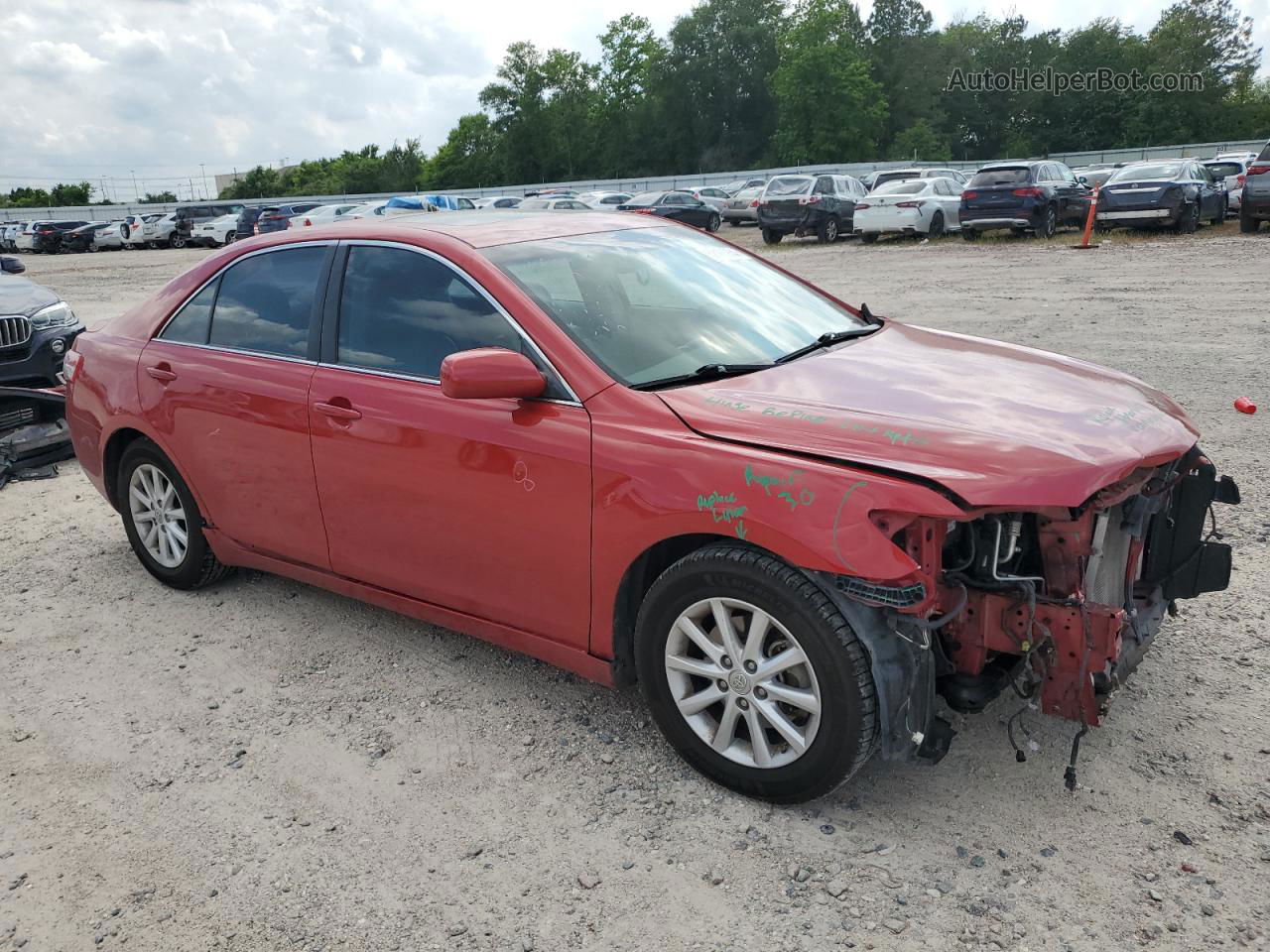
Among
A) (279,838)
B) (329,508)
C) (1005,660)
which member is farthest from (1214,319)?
(279,838)

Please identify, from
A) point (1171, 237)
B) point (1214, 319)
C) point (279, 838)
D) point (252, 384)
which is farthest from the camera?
point (1171, 237)

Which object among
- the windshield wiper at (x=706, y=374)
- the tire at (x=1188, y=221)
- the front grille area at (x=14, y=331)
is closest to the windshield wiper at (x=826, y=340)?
the windshield wiper at (x=706, y=374)

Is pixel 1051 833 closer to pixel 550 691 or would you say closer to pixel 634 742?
pixel 634 742

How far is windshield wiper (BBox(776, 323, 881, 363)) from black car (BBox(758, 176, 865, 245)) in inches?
835

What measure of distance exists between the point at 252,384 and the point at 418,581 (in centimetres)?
115

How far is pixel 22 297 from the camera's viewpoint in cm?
880

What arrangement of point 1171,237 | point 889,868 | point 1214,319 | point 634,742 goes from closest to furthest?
point 889,868
point 634,742
point 1214,319
point 1171,237

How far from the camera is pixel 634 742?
3.47 m

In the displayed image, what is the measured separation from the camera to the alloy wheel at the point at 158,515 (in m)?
4.83

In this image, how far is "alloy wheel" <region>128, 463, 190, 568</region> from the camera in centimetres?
483

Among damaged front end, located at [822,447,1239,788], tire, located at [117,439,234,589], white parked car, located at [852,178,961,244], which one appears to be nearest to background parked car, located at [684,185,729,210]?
white parked car, located at [852,178,961,244]

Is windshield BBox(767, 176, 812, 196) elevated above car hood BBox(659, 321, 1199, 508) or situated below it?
above

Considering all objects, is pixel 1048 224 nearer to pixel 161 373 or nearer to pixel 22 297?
pixel 22 297

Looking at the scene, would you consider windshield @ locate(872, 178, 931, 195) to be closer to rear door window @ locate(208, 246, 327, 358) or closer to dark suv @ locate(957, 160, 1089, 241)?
dark suv @ locate(957, 160, 1089, 241)
